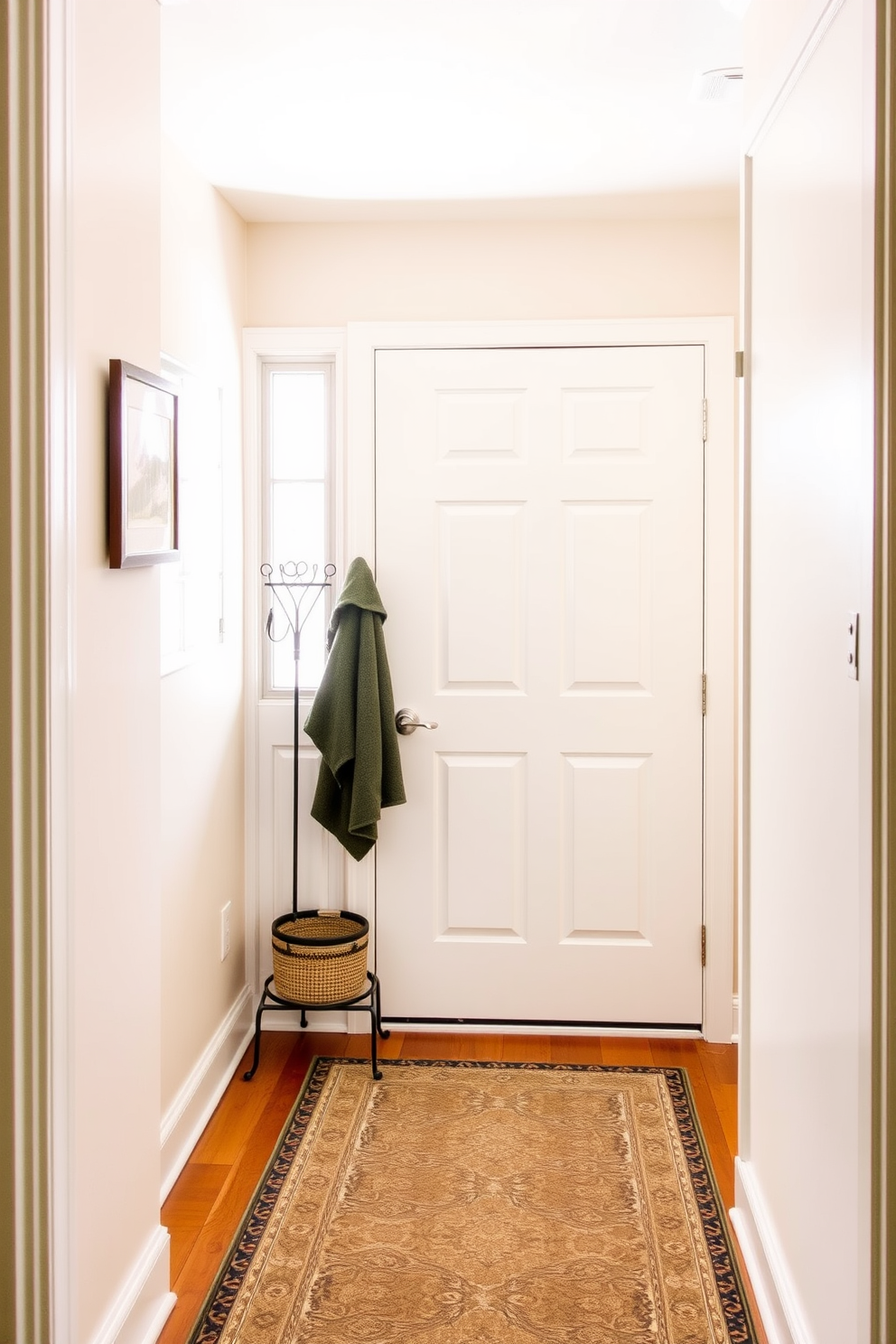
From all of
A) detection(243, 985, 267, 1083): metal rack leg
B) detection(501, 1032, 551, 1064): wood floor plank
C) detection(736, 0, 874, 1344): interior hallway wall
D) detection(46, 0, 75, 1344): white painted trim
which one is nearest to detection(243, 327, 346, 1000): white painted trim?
detection(243, 985, 267, 1083): metal rack leg

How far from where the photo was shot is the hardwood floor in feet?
7.63

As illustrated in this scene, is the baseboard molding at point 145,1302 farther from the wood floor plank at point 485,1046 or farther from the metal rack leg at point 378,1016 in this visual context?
the wood floor plank at point 485,1046

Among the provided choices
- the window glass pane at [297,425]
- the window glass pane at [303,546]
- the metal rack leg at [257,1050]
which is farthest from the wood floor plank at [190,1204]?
the window glass pane at [297,425]

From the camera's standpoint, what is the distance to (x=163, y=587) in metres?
2.68

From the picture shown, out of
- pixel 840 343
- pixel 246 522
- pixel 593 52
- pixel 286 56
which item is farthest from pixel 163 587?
pixel 840 343

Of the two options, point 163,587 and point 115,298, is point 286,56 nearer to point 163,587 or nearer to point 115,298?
point 115,298

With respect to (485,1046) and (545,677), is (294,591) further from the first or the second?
(485,1046)

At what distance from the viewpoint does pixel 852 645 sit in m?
1.47

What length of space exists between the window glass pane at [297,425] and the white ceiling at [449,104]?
475 millimetres

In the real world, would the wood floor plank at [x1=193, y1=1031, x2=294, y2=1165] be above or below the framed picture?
below

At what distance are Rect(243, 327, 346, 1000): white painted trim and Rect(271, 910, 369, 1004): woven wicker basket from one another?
0.29m

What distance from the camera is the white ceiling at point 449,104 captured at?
7.07ft

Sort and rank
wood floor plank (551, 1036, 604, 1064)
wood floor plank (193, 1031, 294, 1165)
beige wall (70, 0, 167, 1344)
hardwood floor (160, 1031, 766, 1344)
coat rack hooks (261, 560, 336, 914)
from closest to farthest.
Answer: beige wall (70, 0, 167, 1344) → hardwood floor (160, 1031, 766, 1344) → wood floor plank (193, 1031, 294, 1165) → wood floor plank (551, 1036, 604, 1064) → coat rack hooks (261, 560, 336, 914)

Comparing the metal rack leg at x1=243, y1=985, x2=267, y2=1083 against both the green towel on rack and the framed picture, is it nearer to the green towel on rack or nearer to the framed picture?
the green towel on rack
